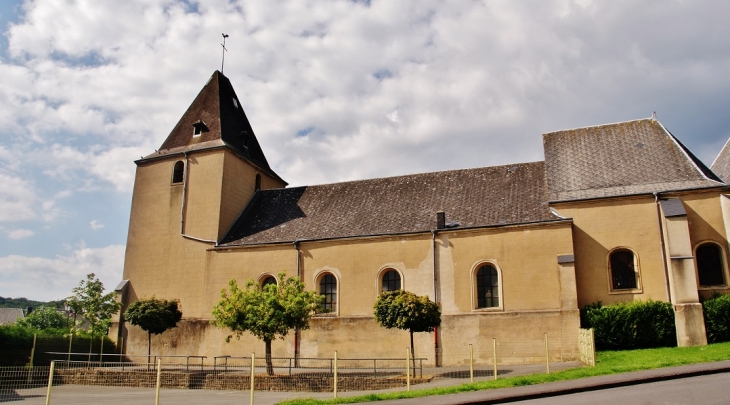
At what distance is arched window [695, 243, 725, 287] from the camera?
23000mm

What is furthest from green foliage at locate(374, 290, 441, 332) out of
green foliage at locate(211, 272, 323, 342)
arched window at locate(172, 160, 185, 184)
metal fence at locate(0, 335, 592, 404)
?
arched window at locate(172, 160, 185, 184)

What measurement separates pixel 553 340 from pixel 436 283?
5698mm

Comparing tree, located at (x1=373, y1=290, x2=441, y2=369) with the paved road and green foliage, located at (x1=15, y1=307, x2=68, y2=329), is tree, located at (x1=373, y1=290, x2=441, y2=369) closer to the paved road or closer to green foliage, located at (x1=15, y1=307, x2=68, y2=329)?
the paved road

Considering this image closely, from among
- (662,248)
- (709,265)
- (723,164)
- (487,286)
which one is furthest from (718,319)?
(723,164)

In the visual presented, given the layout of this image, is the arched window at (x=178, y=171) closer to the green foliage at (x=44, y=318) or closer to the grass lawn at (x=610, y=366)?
the grass lawn at (x=610, y=366)

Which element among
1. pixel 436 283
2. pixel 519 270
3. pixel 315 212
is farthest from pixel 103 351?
pixel 519 270

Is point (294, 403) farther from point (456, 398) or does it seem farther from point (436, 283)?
point (436, 283)

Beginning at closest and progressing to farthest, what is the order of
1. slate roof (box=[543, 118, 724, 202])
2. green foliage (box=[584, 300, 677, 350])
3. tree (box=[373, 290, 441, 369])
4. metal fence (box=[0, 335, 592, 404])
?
metal fence (box=[0, 335, 592, 404]) < tree (box=[373, 290, 441, 369]) < green foliage (box=[584, 300, 677, 350]) < slate roof (box=[543, 118, 724, 202])

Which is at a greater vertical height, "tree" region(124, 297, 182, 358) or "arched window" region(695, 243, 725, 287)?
"arched window" region(695, 243, 725, 287)

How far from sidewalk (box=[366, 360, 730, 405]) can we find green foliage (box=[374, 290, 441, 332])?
21.4ft

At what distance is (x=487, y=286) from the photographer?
2492 centimetres

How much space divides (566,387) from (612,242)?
11.9 m

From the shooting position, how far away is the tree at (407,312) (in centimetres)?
2103

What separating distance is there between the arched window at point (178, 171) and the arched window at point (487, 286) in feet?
62.6
